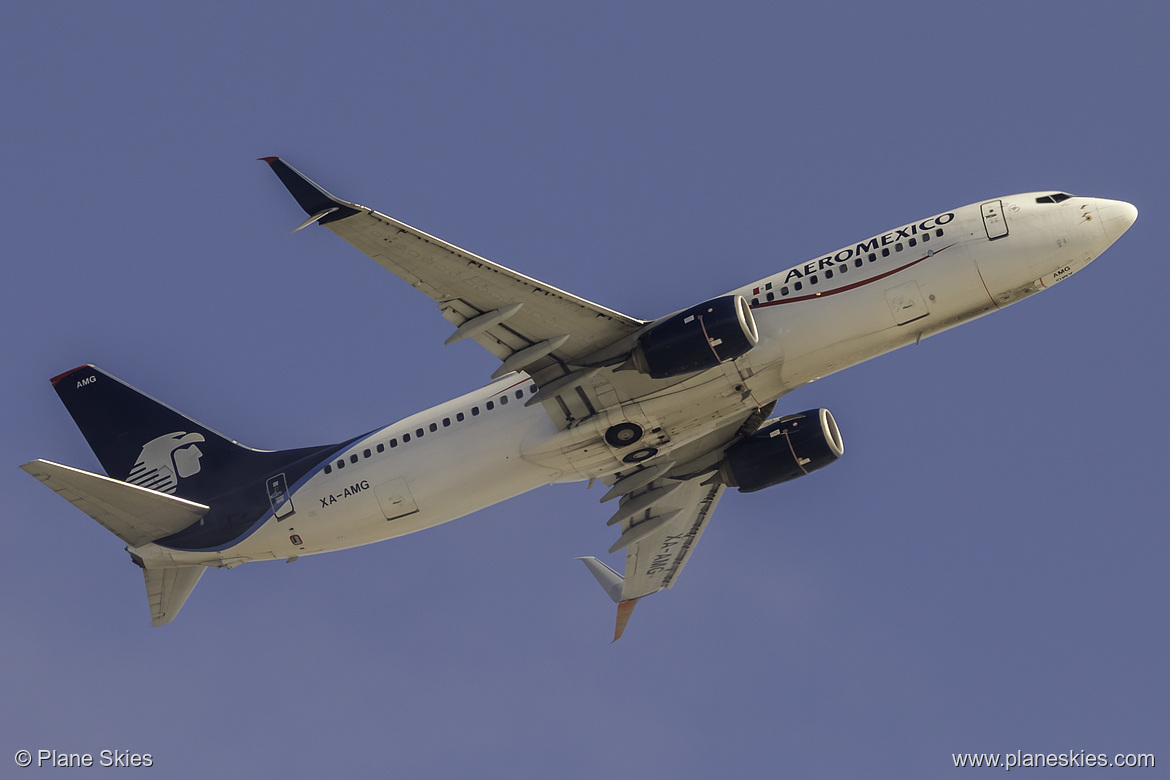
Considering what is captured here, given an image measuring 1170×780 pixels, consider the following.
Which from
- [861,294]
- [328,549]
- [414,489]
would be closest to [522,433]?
[414,489]

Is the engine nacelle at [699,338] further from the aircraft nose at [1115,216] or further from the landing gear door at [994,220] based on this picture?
the aircraft nose at [1115,216]

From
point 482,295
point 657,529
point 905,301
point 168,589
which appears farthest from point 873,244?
point 168,589

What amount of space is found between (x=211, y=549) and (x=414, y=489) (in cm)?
831

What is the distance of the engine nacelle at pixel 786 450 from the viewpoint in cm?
4356

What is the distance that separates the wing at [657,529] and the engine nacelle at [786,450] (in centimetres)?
241

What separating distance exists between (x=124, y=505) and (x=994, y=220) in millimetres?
31634

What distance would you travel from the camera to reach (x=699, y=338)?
3669 cm

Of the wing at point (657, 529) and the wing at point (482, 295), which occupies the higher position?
the wing at point (482, 295)

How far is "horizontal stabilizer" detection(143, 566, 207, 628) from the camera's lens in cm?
4422

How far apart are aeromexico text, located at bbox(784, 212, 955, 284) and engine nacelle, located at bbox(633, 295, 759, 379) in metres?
2.98

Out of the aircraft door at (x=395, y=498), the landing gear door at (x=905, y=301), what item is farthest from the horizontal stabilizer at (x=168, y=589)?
the landing gear door at (x=905, y=301)

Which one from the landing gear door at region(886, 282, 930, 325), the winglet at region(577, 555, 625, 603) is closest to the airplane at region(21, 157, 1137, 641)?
the landing gear door at region(886, 282, 930, 325)

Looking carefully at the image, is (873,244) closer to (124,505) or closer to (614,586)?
(614,586)

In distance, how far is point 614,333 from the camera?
126 feet
